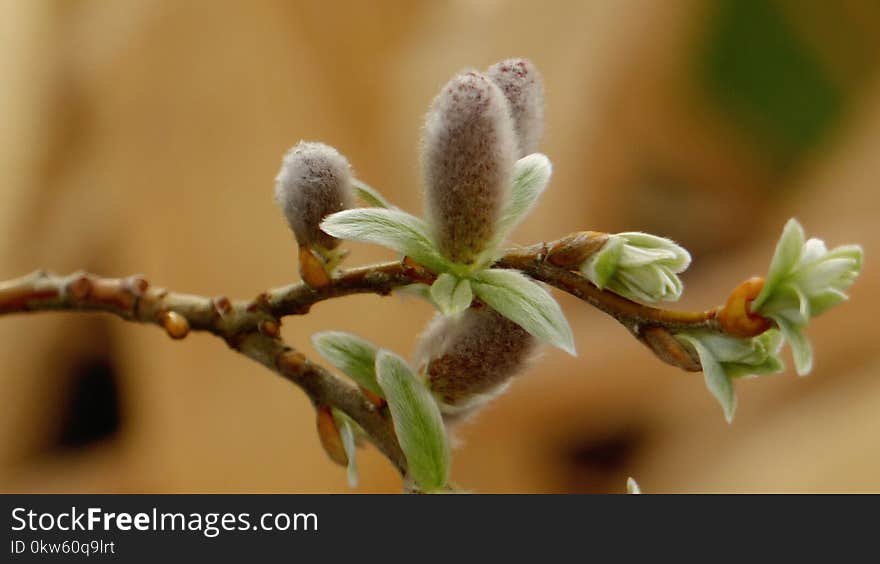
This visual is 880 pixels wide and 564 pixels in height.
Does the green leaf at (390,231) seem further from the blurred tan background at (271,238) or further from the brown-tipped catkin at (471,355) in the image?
the blurred tan background at (271,238)

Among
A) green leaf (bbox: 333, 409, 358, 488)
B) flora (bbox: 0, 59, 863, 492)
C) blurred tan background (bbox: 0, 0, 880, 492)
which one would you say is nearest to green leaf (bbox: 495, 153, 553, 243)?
flora (bbox: 0, 59, 863, 492)

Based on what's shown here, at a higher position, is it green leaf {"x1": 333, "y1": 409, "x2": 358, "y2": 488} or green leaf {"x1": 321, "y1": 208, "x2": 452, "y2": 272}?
green leaf {"x1": 321, "y1": 208, "x2": 452, "y2": 272}

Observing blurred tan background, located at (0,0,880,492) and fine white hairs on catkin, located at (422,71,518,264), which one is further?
blurred tan background, located at (0,0,880,492)

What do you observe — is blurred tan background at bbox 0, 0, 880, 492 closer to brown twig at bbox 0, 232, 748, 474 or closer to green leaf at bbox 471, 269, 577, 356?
brown twig at bbox 0, 232, 748, 474

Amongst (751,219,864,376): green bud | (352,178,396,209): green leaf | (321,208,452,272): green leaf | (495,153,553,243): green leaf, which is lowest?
(751,219,864,376): green bud

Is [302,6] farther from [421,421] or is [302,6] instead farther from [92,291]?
[421,421]

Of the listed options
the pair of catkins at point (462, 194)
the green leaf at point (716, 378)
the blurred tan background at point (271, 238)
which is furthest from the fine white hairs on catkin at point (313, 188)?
the blurred tan background at point (271, 238)
